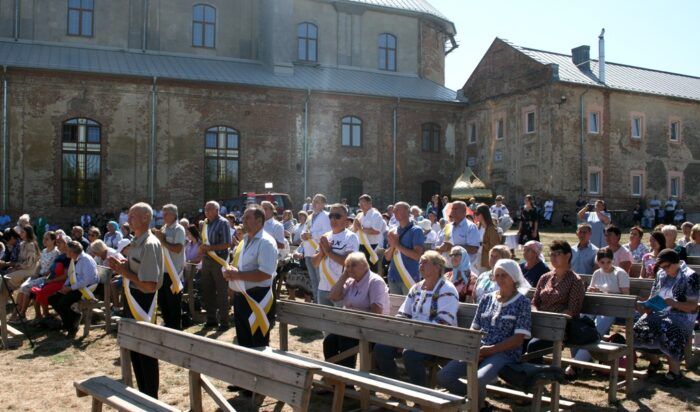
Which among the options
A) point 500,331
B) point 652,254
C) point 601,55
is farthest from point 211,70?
point 500,331

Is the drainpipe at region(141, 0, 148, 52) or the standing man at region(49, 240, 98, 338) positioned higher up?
the drainpipe at region(141, 0, 148, 52)

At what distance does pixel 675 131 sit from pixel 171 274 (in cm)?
3206

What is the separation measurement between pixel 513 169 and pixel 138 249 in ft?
89.6

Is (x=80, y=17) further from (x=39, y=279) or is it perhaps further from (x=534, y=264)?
(x=534, y=264)

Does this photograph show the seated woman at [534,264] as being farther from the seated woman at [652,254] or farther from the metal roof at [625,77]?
the metal roof at [625,77]

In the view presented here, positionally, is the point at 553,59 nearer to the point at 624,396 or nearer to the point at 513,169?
the point at 513,169

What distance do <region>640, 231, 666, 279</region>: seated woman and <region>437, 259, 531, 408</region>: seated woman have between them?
3.15 metres

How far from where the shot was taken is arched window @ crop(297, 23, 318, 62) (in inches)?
1310

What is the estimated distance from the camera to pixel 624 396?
6.33 m

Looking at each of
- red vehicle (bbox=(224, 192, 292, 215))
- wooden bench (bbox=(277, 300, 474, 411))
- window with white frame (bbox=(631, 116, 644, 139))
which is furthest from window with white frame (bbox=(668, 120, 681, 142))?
wooden bench (bbox=(277, 300, 474, 411))

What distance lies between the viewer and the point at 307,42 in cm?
3347

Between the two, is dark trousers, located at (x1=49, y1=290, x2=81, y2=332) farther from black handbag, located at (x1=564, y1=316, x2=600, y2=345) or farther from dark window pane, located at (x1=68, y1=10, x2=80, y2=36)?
dark window pane, located at (x1=68, y1=10, x2=80, y2=36)

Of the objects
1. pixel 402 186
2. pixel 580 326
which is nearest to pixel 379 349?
pixel 580 326

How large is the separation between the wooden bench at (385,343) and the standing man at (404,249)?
194cm
